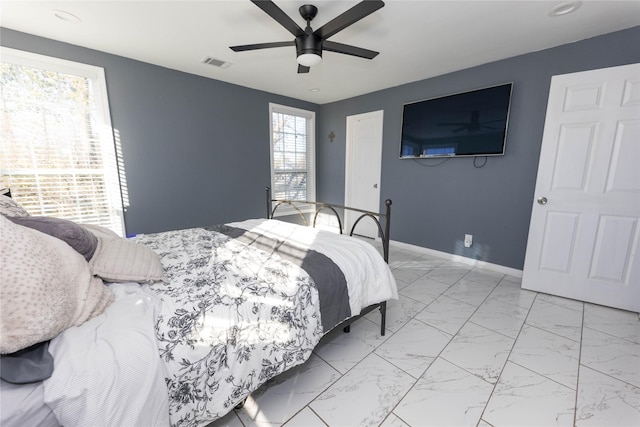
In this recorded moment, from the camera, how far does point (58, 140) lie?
8.34 ft

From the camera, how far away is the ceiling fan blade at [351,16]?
1471 millimetres

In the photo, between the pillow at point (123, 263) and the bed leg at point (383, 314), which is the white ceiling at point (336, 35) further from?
the bed leg at point (383, 314)

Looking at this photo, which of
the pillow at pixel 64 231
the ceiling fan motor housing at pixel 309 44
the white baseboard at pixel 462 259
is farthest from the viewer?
the white baseboard at pixel 462 259

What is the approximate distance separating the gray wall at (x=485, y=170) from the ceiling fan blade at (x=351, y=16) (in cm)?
219

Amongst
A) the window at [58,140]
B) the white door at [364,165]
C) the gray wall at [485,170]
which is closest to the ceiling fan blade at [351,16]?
the gray wall at [485,170]

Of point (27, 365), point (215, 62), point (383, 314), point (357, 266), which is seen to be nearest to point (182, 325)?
point (27, 365)

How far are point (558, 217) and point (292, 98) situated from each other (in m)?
3.93

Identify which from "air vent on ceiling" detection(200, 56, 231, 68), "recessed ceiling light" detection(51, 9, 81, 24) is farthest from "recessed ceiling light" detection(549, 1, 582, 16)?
"recessed ceiling light" detection(51, 9, 81, 24)

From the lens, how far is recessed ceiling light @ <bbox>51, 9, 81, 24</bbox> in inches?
78.2

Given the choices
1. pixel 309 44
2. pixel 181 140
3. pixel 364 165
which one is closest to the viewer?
pixel 309 44

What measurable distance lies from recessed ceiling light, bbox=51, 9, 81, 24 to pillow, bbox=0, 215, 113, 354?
2.18m

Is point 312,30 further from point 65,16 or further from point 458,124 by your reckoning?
point 458,124

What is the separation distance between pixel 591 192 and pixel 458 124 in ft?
4.72

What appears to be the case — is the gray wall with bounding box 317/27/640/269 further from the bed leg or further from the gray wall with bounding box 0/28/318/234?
the bed leg
